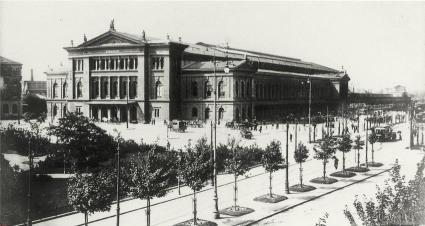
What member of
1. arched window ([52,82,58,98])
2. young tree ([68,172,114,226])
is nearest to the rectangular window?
arched window ([52,82,58,98])

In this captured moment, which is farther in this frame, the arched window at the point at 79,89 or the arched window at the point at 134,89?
the arched window at the point at 79,89

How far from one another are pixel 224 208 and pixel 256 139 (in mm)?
29361

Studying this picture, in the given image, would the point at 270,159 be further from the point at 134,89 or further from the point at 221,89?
the point at 134,89

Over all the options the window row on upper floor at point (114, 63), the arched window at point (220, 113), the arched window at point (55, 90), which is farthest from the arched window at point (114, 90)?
the arched window at point (55, 90)

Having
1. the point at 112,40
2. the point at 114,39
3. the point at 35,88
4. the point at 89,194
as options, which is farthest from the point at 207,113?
the point at 35,88

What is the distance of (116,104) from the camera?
7838cm

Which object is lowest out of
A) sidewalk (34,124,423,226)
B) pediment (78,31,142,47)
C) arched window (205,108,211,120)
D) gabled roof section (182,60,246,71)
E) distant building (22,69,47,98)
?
sidewalk (34,124,423,226)

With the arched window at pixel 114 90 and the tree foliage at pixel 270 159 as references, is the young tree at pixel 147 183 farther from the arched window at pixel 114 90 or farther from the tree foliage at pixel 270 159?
the arched window at pixel 114 90

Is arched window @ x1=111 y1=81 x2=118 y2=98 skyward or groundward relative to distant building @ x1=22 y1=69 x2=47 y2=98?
groundward

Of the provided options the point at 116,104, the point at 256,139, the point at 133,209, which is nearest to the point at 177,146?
the point at 256,139

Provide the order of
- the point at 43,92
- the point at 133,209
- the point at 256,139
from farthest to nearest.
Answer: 1. the point at 43,92
2. the point at 256,139
3. the point at 133,209

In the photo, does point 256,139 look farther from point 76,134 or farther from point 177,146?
point 76,134

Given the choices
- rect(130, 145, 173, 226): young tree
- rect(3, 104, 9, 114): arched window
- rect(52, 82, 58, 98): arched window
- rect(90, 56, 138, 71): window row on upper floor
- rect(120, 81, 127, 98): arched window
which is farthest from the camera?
rect(52, 82, 58, 98): arched window

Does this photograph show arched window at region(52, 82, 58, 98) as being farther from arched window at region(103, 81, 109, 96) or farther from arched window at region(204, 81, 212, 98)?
arched window at region(204, 81, 212, 98)
